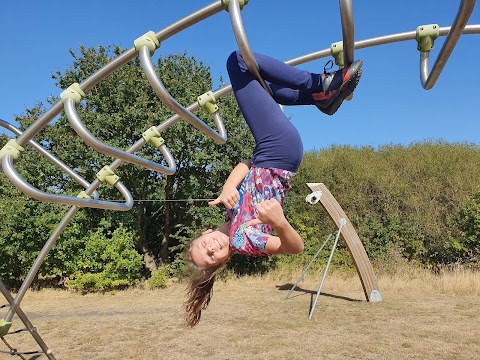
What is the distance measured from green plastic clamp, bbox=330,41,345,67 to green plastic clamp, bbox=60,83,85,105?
1392 millimetres

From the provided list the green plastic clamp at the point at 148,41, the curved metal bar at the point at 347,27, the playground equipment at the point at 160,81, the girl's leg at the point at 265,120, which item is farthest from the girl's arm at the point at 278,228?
the green plastic clamp at the point at 148,41

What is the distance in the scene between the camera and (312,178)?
536 inches

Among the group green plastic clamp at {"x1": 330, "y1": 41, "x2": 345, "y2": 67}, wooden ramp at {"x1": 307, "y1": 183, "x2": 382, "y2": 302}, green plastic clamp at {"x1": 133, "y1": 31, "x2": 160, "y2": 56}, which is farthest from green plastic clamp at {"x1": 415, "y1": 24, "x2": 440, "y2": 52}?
wooden ramp at {"x1": 307, "y1": 183, "x2": 382, "y2": 302}

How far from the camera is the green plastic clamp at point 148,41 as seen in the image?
2125 mm

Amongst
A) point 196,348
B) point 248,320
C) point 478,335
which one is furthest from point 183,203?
point 478,335

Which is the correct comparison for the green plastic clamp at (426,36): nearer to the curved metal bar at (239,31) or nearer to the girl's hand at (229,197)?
the curved metal bar at (239,31)

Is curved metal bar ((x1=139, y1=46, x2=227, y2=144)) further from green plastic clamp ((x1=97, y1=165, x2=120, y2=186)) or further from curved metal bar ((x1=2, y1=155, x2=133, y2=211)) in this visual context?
green plastic clamp ((x1=97, y1=165, x2=120, y2=186))

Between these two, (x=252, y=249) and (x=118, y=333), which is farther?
(x=118, y=333)

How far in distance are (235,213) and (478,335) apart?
5872mm

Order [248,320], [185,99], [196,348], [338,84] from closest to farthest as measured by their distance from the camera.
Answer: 1. [338,84]
2. [196,348]
3. [248,320]
4. [185,99]

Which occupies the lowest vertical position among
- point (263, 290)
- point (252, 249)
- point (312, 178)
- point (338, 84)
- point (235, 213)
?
point (263, 290)

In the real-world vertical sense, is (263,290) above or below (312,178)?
below

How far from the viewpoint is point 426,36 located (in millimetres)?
2385

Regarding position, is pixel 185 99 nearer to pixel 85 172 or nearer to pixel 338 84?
pixel 85 172
